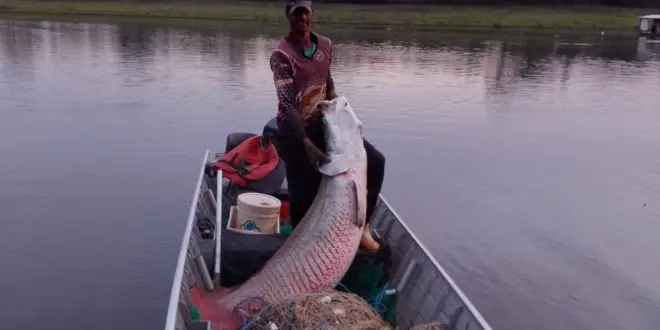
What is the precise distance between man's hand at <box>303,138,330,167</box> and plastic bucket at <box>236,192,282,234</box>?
38.1 inches

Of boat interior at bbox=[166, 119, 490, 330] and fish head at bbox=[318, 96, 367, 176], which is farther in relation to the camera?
fish head at bbox=[318, 96, 367, 176]

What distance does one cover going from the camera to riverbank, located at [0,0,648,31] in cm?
5097

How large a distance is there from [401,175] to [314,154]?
668cm

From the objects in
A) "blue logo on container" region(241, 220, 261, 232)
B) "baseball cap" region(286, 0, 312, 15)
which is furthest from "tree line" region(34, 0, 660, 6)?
"baseball cap" region(286, 0, 312, 15)

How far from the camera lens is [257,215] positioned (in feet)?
21.2

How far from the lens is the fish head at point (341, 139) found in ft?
18.5

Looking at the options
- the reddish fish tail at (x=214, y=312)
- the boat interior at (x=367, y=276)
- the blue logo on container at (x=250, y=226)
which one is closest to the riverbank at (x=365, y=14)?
the blue logo on container at (x=250, y=226)

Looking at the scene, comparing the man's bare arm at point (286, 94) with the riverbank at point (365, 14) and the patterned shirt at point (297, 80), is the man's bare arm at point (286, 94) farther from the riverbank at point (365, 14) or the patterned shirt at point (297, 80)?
the riverbank at point (365, 14)

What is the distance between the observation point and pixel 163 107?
1730 centimetres

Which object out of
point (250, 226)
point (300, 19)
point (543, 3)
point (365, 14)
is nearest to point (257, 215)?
point (250, 226)

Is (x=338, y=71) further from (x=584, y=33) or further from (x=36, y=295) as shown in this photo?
(x=584, y=33)

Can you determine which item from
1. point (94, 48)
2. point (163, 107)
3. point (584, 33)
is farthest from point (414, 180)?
point (584, 33)

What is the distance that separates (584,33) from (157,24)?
28795mm

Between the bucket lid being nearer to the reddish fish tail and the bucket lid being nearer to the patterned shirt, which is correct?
the patterned shirt
